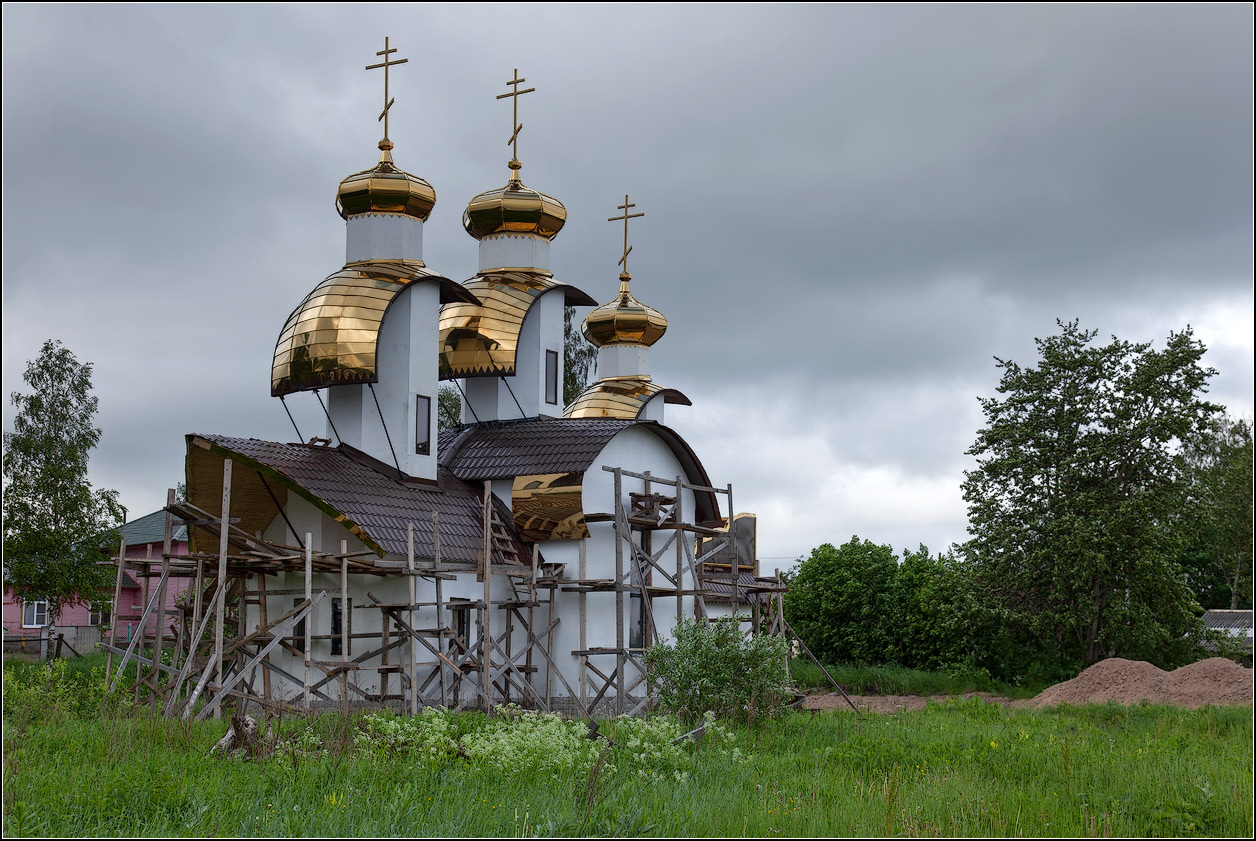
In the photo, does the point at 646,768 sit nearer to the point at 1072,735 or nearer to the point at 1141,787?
the point at 1141,787

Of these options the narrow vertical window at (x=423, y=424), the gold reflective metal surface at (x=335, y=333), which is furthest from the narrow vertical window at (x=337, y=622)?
the gold reflective metal surface at (x=335, y=333)

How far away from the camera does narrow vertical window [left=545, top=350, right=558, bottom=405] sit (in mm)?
22000

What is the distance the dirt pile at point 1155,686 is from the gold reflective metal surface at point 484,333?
11158mm

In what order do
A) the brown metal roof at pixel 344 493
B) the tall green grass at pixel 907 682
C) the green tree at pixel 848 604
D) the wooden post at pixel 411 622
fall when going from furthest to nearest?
the green tree at pixel 848 604 → the tall green grass at pixel 907 682 → the brown metal roof at pixel 344 493 → the wooden post at pixel 411 622

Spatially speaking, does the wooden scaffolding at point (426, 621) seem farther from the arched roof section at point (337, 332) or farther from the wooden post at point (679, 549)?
the arched roof section at point (337, 332)

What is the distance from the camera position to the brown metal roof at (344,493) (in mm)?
15594

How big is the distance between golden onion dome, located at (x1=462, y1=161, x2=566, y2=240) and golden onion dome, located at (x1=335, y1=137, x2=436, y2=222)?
11.5ft

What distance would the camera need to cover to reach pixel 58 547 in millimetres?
25906

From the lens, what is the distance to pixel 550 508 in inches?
721

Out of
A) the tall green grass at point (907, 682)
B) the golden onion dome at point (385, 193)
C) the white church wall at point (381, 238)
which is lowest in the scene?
the tall green grass at point (907, 682)

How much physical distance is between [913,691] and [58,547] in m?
18.9

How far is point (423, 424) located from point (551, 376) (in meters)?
4.02

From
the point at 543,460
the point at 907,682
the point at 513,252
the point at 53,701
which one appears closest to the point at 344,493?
the point at 543,460

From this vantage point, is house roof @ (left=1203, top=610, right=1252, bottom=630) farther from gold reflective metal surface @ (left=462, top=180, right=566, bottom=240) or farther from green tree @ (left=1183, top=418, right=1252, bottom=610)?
gold reflective metal surface @ (left=462, top=180, right=566, bottom=240)
